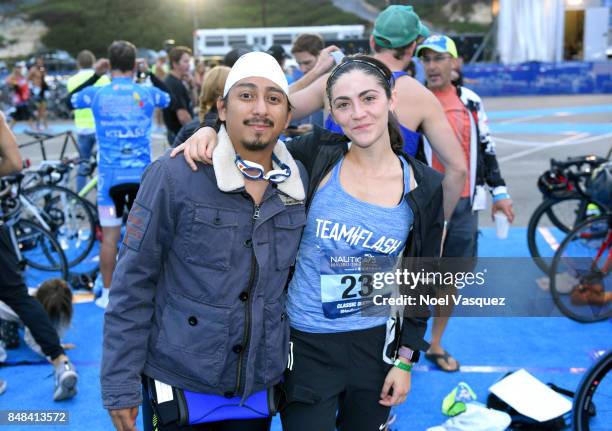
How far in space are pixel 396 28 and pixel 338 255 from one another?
152cm

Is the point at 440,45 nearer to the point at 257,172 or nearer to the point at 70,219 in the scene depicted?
the point at 257,172

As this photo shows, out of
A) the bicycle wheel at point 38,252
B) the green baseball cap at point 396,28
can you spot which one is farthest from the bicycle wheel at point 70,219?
the green baseball cap at point 396,28

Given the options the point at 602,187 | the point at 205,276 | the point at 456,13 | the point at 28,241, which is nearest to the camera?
the point at 205,276

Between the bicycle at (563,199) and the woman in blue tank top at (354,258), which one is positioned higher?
the woman in blue tank top at (354,258)

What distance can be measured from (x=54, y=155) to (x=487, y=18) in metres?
93.7

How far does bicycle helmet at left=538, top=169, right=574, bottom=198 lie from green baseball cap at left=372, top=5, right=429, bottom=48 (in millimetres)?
3410

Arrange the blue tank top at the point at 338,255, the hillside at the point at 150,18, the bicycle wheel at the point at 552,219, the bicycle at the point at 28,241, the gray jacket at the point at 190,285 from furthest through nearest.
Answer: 1. the hillside at the point at 150,18
2. the bicycle wheel at the point at 552,219
3. the bicycle at the point at 28,241
4. the blue tank top at the point at 338,255
5. the gray jacket at the point at 190,285

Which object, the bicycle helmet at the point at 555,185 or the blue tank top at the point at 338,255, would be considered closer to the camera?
the blue tank top at the point at 338,255

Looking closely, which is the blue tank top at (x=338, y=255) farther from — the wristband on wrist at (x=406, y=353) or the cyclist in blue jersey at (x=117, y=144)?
the cyclist in blue jersey at (x=117, y=144)

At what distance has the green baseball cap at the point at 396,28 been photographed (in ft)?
11.0

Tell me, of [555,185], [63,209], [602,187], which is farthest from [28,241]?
[602,187]

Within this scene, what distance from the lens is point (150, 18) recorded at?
10044cm

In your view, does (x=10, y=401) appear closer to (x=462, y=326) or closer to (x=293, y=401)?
(x=293, y=401)

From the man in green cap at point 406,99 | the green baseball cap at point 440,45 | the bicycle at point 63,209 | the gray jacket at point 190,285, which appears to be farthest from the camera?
the bicycle at point 63,209
